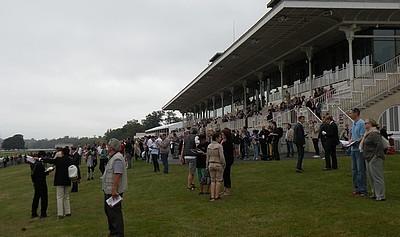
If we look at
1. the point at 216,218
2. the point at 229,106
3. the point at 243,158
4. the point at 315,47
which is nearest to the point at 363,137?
the point at 216,218

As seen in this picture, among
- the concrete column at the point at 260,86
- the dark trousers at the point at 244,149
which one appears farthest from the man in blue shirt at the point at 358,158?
the concrete column at the point at 260,86

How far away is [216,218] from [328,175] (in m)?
5.89

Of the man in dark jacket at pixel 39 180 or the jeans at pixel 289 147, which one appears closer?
the man in dark jacket at pixel 39 180

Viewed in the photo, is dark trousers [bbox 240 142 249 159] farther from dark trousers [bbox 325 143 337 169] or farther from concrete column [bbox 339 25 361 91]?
dark trousers [bbox 325 143 337 169]

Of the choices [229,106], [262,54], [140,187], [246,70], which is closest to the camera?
[140,187]

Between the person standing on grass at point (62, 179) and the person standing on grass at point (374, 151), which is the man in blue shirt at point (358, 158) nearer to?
the person standing on grass at point (374, 151)

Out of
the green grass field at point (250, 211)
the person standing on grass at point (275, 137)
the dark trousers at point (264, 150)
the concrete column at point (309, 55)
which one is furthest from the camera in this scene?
the concrete column at point (309, 55)

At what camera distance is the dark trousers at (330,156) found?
15.7 meters

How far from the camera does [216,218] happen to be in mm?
10359

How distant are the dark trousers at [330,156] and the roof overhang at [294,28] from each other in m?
11.7

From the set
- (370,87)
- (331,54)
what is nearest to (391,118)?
(370,87)

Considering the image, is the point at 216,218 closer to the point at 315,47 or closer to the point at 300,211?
the point at 300,211

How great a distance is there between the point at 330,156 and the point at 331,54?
738 inches

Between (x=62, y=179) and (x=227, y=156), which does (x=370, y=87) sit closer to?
(x=227, y=156)
